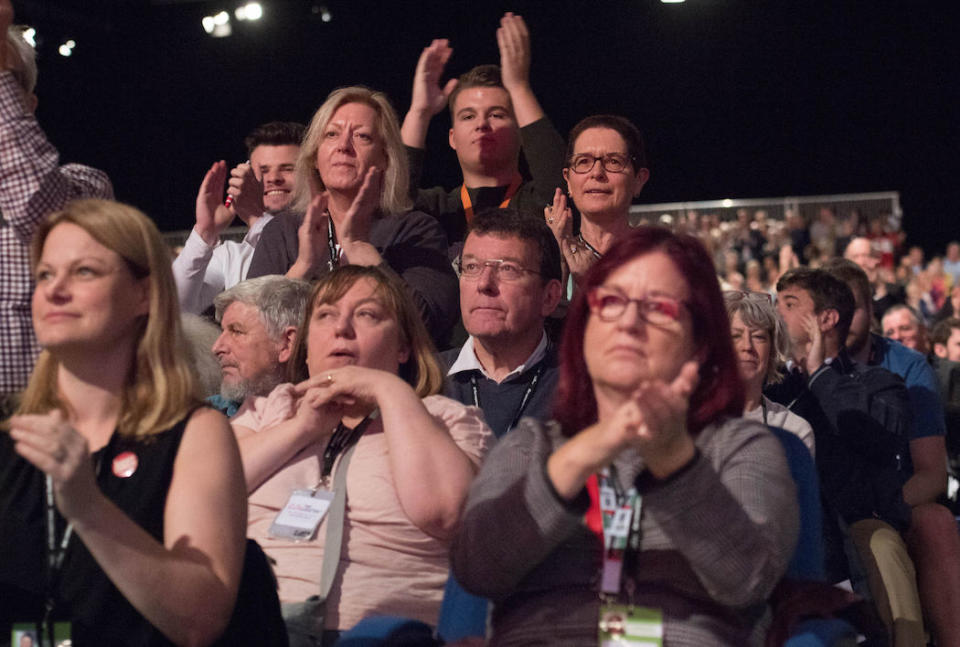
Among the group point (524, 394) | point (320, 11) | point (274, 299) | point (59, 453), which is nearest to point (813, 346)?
point (524, 394)

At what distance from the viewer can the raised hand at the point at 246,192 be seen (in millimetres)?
4145

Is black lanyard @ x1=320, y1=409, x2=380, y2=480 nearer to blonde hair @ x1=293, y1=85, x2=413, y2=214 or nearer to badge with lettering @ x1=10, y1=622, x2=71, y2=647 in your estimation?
badge with lettering @ x1=10, y1=622, x2=71, y2=647

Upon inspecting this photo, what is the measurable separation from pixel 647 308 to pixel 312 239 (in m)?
1.73

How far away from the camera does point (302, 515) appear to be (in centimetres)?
240

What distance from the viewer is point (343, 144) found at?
3.55 metres

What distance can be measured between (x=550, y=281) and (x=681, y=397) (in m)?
1.54

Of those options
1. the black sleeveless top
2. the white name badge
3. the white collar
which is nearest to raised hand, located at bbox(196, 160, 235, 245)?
the white collar

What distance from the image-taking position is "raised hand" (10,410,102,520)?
1.50 metres

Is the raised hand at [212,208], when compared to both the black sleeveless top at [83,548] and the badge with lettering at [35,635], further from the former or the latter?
the badge with lettering at [35,635]

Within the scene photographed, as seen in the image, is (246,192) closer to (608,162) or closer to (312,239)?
(312,239)

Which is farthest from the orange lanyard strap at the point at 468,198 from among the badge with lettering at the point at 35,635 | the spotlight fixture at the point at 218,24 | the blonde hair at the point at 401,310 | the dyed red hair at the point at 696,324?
the spotlight fixture at the point at 218,24

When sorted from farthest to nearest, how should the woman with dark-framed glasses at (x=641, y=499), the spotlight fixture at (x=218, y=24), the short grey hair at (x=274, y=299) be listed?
the spotlight fixture at (x=218, y=24)
the short grey hair at (x=274, y=299)
the woman with dark-framed glasses at (x=641, y=499)

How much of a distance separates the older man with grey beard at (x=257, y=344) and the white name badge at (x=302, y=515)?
29.5 inches

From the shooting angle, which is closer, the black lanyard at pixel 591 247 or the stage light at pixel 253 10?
the black lanyard at pixel 591 247
